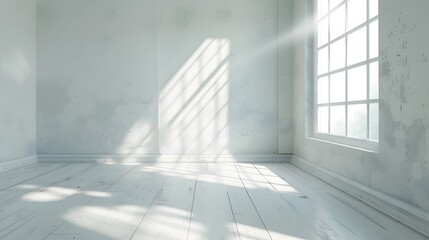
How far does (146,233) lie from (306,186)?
5.54ft

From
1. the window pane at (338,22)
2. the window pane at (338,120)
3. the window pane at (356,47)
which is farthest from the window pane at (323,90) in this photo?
the window pane at (356,47)

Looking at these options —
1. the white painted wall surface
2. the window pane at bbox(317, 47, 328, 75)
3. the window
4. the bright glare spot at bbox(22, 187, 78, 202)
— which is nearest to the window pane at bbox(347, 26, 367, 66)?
the window

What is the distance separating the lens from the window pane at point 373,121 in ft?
8.15

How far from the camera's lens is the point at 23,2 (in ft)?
13.6

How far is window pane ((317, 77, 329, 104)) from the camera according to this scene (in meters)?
3.53

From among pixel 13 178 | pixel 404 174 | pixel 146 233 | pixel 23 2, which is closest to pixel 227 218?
pixel 146 233

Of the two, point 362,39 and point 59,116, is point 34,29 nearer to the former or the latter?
point 59,116

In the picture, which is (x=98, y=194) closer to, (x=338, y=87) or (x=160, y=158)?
(x=160, y=158)

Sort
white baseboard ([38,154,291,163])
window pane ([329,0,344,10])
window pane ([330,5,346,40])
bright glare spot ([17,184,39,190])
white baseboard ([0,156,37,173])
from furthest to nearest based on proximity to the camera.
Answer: white baseboard ([38,154,291,163]) → white baseboard ([0,156,37,173]) → window pane ([329,0,344,10]) → window pane ([330,5,346,40]) → bright glare spot ([17,184,39,190])

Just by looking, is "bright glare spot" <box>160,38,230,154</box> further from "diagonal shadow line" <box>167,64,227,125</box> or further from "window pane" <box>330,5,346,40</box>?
"window pane" <box>330,5,346,40</box>

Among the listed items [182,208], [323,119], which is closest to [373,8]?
[323,119]

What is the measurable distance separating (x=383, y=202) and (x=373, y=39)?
3.93ft

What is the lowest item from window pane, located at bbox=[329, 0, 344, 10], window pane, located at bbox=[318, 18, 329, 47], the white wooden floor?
the white wooden floor

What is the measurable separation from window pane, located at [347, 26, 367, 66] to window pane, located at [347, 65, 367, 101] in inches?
3.1
